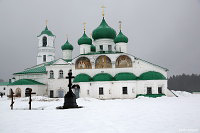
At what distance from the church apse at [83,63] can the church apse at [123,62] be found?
4.76 metres

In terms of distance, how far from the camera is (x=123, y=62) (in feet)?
105

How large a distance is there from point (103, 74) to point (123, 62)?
13.6 ft

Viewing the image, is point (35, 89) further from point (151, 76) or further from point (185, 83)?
point (185, 83)

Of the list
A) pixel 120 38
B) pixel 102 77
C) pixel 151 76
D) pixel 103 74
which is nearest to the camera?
pixel 151 76

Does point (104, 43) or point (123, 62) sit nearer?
point (123, 62)

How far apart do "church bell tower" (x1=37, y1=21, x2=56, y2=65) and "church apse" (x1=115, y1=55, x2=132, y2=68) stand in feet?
65.7

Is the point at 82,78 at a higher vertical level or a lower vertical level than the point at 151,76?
lower

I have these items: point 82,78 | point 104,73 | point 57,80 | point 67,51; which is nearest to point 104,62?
point 104,73

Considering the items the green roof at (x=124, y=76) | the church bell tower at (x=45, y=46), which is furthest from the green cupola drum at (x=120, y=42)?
the church bell tower at (x=45, y=46)

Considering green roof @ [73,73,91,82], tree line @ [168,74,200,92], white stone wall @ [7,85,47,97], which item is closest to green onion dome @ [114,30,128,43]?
green roof @ [73,73,91,82]

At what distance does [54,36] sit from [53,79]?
14.9 metres

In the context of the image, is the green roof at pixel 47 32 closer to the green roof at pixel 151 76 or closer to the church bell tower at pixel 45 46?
the church bell tower at pixel 45 46

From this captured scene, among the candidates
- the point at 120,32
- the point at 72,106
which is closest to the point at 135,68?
the point at 120,32

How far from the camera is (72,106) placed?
48.3 feet
